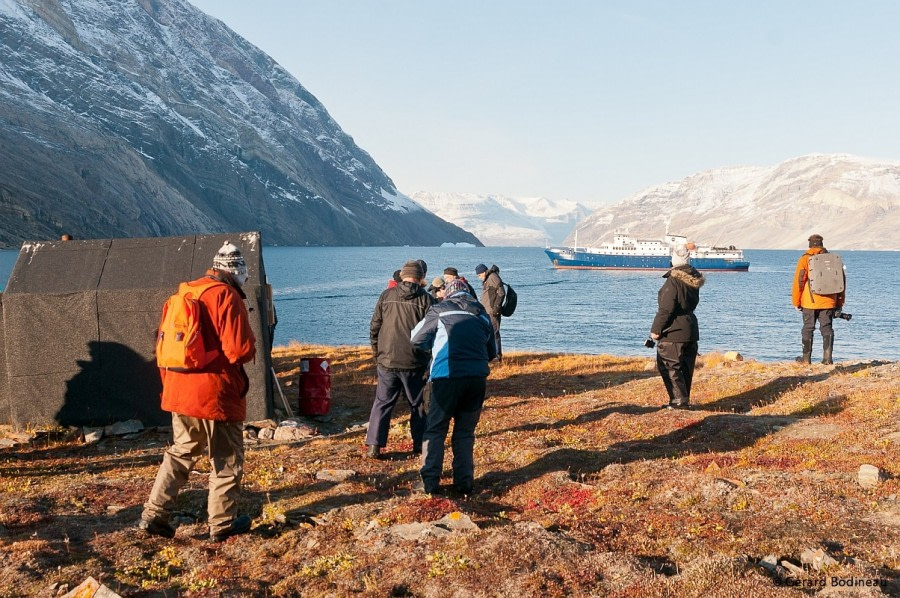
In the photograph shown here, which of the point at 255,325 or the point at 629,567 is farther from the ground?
the point at 255,325

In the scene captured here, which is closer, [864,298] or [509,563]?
[509,563]

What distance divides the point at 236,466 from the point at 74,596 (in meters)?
1.65

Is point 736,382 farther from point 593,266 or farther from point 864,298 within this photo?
point 593,266

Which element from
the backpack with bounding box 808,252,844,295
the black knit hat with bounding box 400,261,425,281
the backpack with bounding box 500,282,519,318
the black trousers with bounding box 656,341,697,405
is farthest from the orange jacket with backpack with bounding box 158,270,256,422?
the backpack with bounding box 808,252,844,295

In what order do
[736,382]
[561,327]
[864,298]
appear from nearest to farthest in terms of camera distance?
1. [736,382]
2. [561,327]
3. [864,298]

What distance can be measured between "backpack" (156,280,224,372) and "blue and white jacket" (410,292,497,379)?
247 cm

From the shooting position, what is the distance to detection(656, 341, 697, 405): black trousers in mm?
12023

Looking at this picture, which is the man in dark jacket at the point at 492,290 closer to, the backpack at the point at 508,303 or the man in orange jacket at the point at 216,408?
the backpack at the point at 508,303

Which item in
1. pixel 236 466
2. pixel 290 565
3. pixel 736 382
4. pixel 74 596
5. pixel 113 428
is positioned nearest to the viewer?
pixel 74 596

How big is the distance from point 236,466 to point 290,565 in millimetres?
1083

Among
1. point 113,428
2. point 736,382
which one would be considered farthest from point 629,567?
point 736,382

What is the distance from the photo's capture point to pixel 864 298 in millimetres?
94938

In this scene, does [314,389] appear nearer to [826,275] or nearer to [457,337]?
[457,337]

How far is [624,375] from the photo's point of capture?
19219 millimetres
